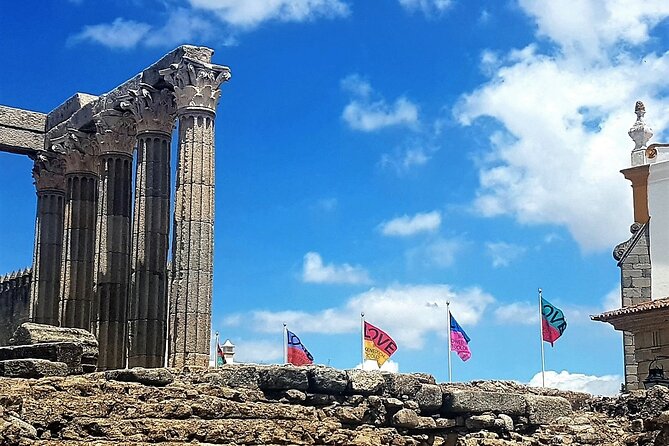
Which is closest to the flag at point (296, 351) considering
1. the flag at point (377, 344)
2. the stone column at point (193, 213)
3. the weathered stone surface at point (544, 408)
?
the flag at point (377, 344)

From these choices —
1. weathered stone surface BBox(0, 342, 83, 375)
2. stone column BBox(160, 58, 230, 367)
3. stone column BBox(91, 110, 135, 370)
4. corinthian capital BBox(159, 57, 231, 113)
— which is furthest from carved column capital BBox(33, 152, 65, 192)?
weathered stone surface BBox(0, 342, 83, 375)

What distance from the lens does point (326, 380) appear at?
14.4 m

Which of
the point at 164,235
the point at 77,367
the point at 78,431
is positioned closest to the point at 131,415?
the point at 78,431

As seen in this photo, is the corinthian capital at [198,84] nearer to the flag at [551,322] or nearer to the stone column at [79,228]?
the stone column at [79,228]

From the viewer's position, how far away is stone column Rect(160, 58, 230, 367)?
880 inches

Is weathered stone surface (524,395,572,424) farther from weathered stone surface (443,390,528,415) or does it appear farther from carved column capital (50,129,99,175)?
carved column capital (50,129,99,175)

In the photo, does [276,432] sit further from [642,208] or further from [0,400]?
[642,208]

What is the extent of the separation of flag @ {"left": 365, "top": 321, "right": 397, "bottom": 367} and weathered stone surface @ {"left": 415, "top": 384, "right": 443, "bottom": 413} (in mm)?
11641

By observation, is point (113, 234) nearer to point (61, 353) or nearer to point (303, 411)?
point (61, 353)

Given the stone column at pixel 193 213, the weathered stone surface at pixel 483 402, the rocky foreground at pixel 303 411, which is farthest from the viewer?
the stone column at pixel 193 213

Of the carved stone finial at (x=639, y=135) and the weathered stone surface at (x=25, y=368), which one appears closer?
the weathered stone surface at (x=25, y=368)

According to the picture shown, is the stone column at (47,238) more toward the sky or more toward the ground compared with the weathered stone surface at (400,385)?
more toward the sky

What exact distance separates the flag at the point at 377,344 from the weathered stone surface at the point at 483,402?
1093cm

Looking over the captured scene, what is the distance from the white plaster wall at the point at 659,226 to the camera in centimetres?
3175
